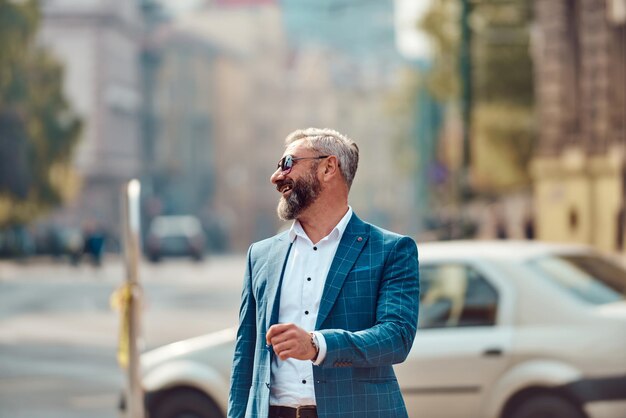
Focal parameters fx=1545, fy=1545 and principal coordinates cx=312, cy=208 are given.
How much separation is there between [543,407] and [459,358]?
531 millimetres

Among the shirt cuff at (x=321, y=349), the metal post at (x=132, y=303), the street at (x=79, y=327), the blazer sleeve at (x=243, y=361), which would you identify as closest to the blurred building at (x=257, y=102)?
the street at (x=79, y=327)

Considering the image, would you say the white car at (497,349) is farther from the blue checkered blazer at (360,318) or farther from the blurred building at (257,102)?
the blurred building at (257,102)

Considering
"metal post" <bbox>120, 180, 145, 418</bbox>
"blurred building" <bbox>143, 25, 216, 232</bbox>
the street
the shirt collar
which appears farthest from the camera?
"blurred building" <bbox>143, 25, 216, 232</bbox>

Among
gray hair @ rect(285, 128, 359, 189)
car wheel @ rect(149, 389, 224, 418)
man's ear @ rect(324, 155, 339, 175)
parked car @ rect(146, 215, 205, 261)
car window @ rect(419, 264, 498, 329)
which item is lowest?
parked car @ rect(146, 215, 205, 261)

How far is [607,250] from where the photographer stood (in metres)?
29.4

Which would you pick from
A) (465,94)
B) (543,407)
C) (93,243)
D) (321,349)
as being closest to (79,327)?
(465,94)

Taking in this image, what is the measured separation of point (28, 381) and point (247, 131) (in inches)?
3582

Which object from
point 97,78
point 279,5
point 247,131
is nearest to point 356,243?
point 97,78

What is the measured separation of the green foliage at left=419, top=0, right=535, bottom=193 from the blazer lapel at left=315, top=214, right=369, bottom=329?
39136 millimetres

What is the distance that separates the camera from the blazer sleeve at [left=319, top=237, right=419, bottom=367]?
430cm

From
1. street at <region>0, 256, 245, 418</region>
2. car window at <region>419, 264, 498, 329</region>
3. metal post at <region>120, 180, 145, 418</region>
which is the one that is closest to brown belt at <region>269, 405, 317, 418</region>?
metal post at <region>120, 180, 145, 418</region>

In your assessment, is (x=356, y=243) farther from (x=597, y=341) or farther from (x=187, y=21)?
(x=187, y=21)

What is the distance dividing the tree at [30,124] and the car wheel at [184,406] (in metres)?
47.4

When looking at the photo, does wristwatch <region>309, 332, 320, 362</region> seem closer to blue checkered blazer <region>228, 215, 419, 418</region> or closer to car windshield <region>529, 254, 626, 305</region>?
blue checkered blazer <region>228, 215, 419, 418</region>
